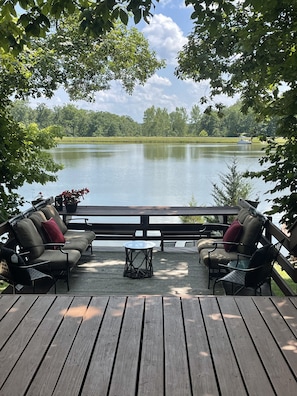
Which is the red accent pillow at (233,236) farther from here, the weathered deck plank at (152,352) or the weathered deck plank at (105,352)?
the weathered deck plank at (105,352)

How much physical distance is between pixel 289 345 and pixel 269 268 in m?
1.76

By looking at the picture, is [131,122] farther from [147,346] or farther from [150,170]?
[147,346]

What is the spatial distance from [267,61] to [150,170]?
7.27 metres

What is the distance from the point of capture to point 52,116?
36.2 feet

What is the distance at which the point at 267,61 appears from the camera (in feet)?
14.8

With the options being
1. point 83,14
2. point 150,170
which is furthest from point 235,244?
point 150,170

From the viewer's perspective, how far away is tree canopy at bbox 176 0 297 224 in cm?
315

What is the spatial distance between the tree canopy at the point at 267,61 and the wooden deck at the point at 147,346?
1752mm

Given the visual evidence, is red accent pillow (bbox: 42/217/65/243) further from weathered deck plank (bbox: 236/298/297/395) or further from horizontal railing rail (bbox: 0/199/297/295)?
weathered deck plank (bbox: 236/298/297/395)

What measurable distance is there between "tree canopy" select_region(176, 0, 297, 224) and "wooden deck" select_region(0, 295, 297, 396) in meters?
1.75

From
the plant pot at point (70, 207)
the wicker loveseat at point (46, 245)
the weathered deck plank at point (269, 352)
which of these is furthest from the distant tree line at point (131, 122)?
the weathered deck plank at point (269, 352)

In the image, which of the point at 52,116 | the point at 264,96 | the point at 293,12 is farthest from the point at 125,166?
the point at 293,12

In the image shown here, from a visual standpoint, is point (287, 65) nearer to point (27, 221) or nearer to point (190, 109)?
point (27, 221)

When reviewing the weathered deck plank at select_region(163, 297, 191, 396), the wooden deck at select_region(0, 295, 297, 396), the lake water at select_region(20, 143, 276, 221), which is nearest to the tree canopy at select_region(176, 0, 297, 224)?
the wooden deck at select_region(0, 295, 297, 396)
